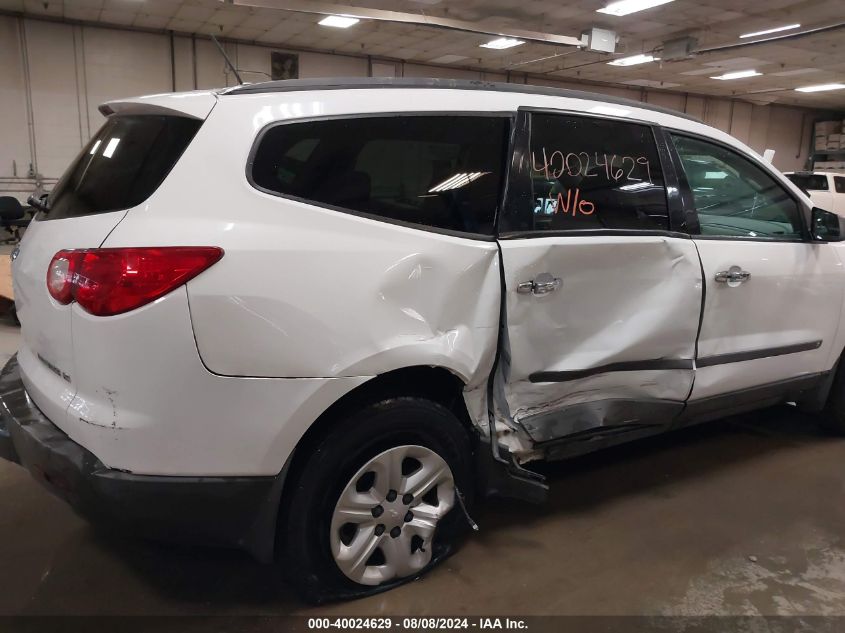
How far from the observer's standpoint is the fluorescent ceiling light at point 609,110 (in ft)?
8.12

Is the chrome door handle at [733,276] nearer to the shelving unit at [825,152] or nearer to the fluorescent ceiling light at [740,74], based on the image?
the fluorescent ceiling light at [740,74]

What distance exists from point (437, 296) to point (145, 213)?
2.83ft

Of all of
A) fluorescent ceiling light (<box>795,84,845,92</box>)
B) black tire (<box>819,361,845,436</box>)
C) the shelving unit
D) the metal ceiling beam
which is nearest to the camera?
black tire (<box>819,361,845,436</box>)

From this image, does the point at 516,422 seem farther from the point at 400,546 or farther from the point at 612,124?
the point at 612,124

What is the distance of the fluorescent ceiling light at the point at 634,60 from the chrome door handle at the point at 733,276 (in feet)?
39.6

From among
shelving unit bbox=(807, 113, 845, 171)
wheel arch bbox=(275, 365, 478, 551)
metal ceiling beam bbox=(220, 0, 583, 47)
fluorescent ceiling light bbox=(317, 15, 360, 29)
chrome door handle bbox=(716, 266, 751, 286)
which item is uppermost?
fluorescent ceiling light bbox=(317, 15, 360, 29)

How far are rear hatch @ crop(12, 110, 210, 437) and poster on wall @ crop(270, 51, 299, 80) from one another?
12319mm

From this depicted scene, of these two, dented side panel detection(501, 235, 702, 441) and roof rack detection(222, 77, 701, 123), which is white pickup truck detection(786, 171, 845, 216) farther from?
roof rack detection(222, 77, 701, 123)

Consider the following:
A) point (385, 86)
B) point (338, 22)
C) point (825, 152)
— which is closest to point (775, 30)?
point (338, 22)

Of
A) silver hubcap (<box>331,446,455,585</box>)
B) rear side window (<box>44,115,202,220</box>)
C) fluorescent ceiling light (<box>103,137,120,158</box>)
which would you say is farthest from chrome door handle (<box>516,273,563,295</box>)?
fluorescent ceiling light (<box>103,137,120,158</box>)

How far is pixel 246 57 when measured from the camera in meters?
13.0

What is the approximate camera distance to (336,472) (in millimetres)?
1886

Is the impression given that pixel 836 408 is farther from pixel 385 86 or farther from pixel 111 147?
pixel 111 147

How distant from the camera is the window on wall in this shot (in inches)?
90.3
